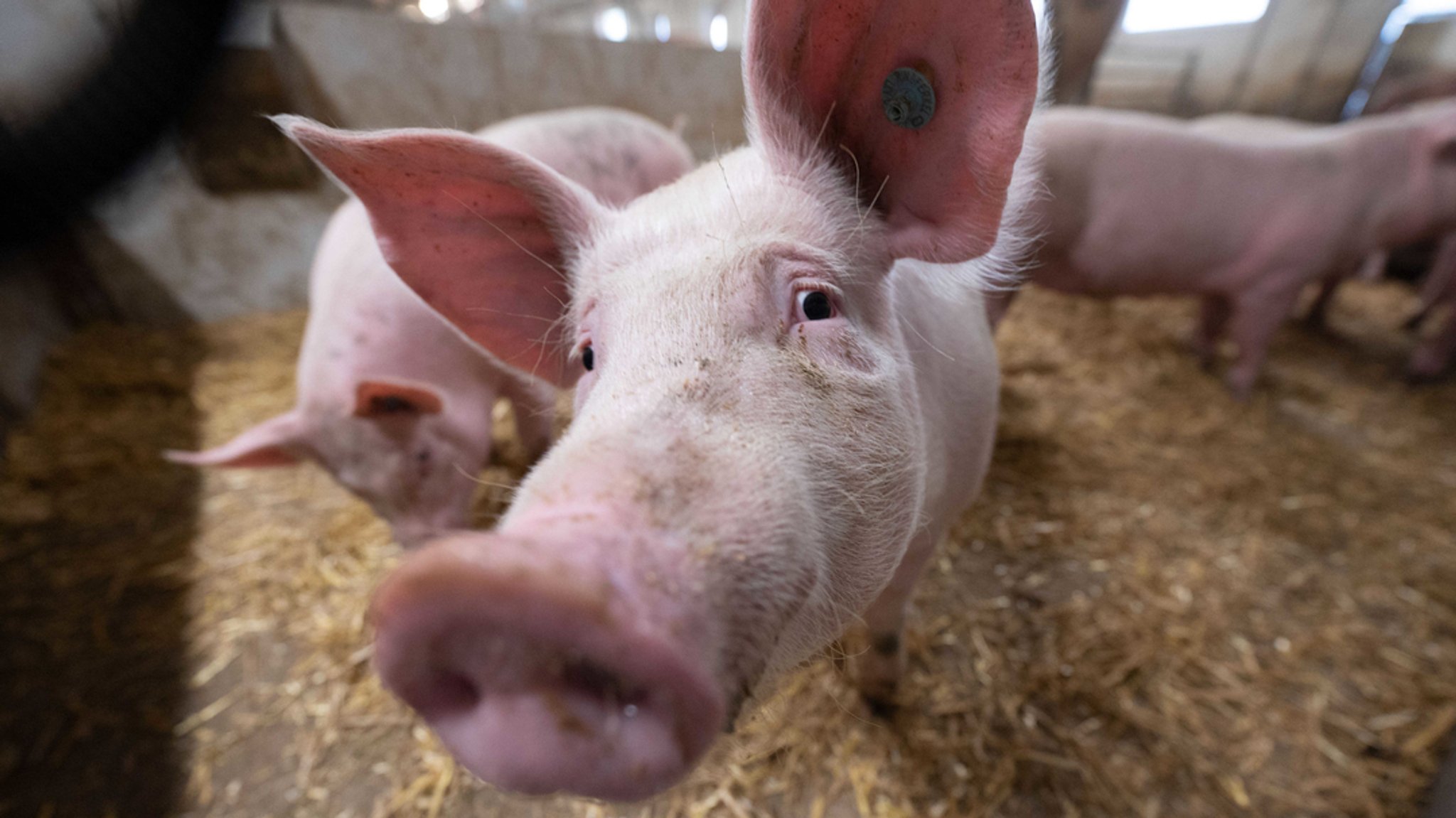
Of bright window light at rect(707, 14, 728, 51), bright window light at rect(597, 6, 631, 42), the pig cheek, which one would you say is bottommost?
the pig cheek

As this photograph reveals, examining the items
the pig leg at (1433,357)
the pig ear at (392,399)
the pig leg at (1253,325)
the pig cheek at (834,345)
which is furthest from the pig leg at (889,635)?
the pig leg at (1433,357)

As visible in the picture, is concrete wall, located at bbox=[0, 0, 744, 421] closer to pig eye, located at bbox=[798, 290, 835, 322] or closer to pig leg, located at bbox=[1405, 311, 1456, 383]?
pig eye, located at bbox=[798, 290, 835, 322]

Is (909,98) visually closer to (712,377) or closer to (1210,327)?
(712,377)

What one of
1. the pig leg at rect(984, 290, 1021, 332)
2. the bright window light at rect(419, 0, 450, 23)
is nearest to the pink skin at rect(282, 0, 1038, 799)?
the pig leg at rect(984, 290, 1021, 332)

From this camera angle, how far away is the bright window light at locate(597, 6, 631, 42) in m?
12.4

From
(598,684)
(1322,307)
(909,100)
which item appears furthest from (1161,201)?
(598,684)

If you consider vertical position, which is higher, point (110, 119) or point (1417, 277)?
point (110, 119)

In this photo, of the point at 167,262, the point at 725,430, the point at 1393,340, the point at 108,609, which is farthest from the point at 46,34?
the point at 1393,340

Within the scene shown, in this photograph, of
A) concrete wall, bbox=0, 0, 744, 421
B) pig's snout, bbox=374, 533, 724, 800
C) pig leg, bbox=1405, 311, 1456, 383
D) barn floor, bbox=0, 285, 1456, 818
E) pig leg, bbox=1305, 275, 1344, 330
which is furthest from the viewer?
pig leg, bbox=1305, 275, 1344, 330

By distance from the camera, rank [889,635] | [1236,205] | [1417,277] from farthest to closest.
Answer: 1. [1417,277]
2. [1236,205]
3. [889,635]

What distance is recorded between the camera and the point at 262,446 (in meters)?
1.95

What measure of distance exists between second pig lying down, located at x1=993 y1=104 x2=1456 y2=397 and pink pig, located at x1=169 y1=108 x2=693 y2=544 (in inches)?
93.7

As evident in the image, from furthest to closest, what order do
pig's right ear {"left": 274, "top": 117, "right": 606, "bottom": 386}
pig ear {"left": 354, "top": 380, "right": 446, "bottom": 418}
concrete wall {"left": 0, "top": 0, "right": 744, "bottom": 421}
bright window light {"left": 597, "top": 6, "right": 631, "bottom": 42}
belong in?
bright window light {"left": 597, "top": 6, "right": 631, "bottom": 42} → concrete wall {"left": 0, "top": 0, "right": 744, "bottom": 421} → pig ear {"left": 354, "top": 380, "right": 446, "bottom": 418} → pig's right ear {"left": 274, "top": 117, "right": 606, "bottom": 386}

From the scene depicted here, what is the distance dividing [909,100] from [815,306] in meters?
0.37
